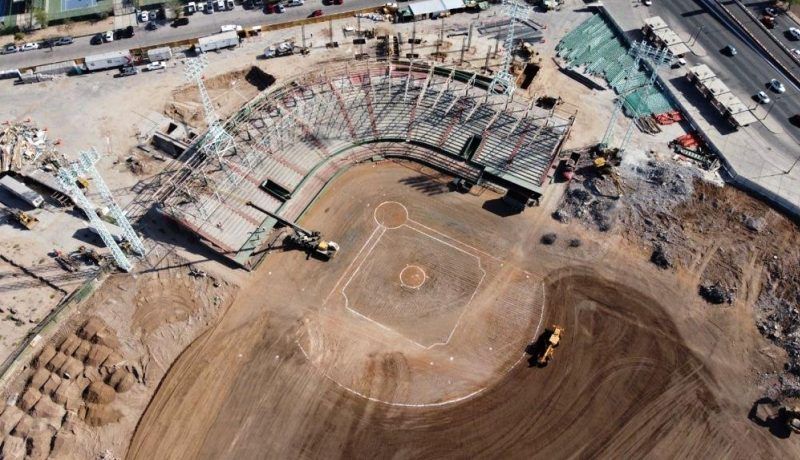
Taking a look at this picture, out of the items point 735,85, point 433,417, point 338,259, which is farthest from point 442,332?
point 735,85

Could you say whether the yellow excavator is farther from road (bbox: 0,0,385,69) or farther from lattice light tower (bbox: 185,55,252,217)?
road (bbox: 0,0,385,69)

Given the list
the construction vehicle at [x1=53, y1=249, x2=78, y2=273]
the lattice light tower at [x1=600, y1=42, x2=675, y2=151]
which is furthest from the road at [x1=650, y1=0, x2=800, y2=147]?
the construction vehicle at [x1=53, y1=249, x2=78, y2=273]

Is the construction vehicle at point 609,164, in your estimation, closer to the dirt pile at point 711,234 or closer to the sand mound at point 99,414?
the dirt pile at point 711,234

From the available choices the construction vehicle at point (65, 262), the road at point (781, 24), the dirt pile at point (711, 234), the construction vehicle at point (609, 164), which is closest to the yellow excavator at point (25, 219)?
the construction vehicle at point (65, 262)

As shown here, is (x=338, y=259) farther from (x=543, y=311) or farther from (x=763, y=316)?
(x=763, y=316)

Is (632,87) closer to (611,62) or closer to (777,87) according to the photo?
(611,62)

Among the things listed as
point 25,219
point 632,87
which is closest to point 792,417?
point 632,87
